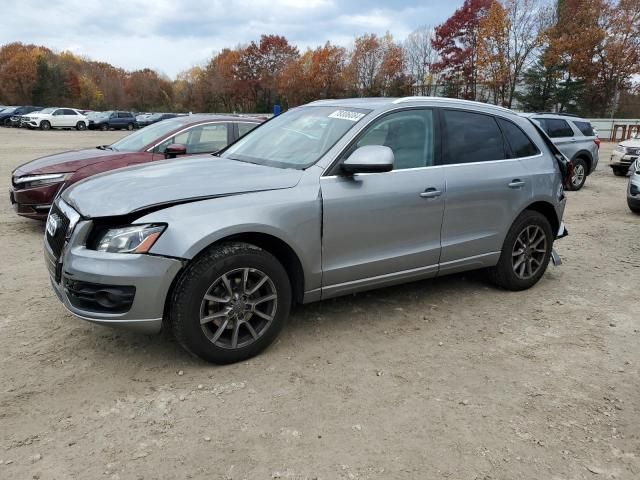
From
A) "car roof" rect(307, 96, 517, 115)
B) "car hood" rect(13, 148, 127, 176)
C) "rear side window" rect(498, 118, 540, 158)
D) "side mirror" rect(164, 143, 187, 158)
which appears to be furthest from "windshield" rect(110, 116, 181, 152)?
"rear side window" rect(498, 118, 540, 158)

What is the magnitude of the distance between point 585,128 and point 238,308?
12306 mm

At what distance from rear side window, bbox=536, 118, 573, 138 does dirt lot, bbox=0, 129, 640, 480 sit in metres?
8.45

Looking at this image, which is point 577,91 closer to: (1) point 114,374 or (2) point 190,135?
(2) point 190,135

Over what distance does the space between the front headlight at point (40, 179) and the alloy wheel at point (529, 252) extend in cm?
529

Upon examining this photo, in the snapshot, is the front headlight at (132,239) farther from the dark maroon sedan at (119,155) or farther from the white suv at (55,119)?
the white suv at (55,119)

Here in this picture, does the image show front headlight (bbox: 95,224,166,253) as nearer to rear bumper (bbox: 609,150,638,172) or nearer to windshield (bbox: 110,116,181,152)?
windshield (bbox: 110,116,181,152)

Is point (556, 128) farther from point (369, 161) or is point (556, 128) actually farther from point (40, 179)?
point (40, 179)

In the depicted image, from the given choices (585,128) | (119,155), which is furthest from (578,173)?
(119,155)

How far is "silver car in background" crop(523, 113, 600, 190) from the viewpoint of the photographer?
40.0 ft

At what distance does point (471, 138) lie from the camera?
177 inches

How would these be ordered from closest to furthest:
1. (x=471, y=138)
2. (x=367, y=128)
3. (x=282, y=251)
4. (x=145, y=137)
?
1. (x=282, y=251)
2. (x=367, y=128)
3. (x=471, y=138)
4. (x=145, y=137)

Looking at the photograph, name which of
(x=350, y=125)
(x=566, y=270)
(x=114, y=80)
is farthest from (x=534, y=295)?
(x=114, y=80)

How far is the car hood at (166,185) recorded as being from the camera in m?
3.18

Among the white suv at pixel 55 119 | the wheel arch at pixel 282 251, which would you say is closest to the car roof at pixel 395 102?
the wheel arch at pixel 282 251
